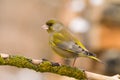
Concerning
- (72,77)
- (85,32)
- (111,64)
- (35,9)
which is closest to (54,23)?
(72,77)

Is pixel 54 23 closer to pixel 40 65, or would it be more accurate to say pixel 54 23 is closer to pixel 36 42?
pixel 40 65

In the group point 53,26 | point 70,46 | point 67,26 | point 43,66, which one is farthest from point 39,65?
point 67,26

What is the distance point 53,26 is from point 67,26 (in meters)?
4.10

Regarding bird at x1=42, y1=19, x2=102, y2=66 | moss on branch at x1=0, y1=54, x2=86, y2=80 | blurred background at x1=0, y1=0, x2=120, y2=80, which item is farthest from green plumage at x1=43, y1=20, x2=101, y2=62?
blurred background at x1=0, y1=0, x2=120, y2=80

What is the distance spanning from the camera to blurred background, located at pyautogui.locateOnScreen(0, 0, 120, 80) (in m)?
5.83

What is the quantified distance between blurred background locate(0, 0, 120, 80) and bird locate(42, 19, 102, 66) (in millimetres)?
2881

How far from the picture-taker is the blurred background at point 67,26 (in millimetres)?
5828

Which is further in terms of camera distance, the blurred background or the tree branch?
the blurred background

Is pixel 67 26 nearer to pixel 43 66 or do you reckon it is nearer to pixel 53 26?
pixel 53 26

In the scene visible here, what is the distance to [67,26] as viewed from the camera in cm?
650

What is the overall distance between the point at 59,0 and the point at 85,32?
1138mm

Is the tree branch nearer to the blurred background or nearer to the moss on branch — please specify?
the moss on branch

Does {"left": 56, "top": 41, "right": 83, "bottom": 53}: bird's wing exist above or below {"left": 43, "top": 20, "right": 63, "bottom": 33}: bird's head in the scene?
below

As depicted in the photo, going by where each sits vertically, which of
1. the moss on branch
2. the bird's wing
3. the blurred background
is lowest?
the moss on branch
